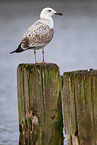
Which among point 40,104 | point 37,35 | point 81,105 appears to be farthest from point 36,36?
point 81,105

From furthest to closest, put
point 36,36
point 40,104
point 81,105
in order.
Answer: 1. point 36,36
2. point 40,104
3. point 81,105

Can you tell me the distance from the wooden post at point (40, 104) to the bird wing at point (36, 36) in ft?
2.44

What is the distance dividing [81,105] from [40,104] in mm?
400

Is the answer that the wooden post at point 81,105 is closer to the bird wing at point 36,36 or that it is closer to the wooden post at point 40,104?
the wooden post at point 40,104

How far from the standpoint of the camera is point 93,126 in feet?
11.5

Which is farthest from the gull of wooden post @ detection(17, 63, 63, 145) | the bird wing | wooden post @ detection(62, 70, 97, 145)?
wooden post @ detection(62, 70, 97, 145)

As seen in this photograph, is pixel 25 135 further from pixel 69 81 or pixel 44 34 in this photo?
pixel 44 34

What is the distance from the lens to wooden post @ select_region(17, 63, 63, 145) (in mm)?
3654

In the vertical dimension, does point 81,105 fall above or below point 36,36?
below

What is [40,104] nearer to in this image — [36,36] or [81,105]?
[81,105]

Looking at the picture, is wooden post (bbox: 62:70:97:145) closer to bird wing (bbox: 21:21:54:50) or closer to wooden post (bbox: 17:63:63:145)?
wooden post (bbox: 17:63:63:145)

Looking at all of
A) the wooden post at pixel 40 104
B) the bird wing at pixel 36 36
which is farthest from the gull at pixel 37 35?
the wooden post at pixel 40 104

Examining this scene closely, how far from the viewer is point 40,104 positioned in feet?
12.1

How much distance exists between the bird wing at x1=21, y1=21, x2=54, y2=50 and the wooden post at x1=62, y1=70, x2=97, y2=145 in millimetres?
1005
